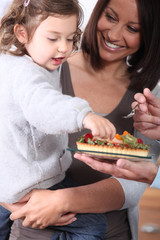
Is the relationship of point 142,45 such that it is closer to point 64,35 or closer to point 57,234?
point 64,35

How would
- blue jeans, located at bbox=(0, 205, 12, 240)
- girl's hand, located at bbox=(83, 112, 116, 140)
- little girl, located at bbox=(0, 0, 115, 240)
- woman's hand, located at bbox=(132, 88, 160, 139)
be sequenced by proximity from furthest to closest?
woman's hand, located at bbox=(132, 88, 160, 139), blue jeans, located at bbox=(0, 205, 12, 240), little girl, located at bbox=(0, 0, 115, 240), girl's hand, located at bbox=(83, 112, 116, 140)

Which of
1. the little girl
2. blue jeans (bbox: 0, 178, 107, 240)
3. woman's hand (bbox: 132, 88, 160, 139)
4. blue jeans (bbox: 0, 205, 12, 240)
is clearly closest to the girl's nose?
woman's hand (bbox: 132, 88, 160, 139)

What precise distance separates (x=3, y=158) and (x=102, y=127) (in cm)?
37

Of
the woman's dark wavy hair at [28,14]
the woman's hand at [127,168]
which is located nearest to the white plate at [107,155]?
the woman's hand at [127,168]

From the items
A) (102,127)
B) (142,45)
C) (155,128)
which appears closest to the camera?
(102,127)

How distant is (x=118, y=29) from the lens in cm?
149

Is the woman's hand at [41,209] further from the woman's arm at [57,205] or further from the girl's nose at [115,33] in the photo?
the girl's nose at [115,33]

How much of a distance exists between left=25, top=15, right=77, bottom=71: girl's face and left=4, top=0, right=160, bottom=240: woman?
0.42 m

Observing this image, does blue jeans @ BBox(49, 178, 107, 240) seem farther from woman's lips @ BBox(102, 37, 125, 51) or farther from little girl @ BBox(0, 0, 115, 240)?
woman's lips @ BBox(102, 37, 125, 51)

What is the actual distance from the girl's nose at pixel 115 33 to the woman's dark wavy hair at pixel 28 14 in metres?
0.33

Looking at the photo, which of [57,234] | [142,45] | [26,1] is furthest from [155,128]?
[26,1]

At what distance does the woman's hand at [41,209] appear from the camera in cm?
117

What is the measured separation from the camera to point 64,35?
42.6 inches

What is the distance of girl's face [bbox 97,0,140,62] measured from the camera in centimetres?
148
